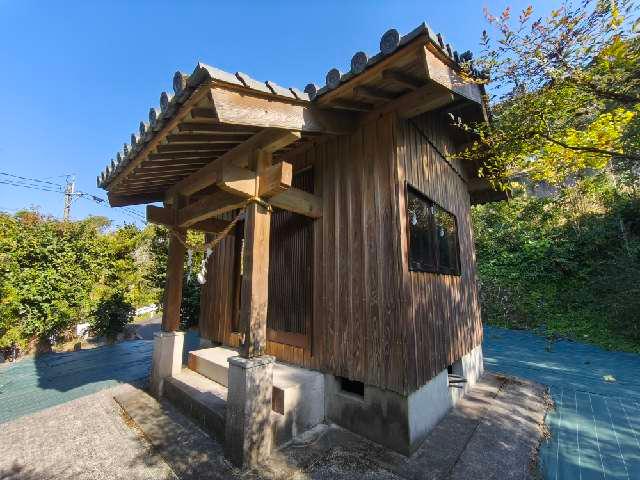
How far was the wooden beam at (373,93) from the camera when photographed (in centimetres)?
335

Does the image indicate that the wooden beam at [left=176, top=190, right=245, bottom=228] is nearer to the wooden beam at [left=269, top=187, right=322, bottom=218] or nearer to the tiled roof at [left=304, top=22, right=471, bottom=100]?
the wooden beam at [left=269, top=187, right=322, bottom=218]

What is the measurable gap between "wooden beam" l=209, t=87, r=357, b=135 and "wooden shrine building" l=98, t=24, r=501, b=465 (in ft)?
0.05

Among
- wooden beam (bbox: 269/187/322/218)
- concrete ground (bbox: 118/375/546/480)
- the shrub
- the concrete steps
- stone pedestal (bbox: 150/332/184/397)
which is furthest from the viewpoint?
the shrub

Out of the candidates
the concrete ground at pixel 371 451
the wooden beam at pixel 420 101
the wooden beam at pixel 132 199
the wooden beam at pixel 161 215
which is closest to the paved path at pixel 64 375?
the concrete ground at pixel 371 451

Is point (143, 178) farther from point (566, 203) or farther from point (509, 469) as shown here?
point (566, 203)

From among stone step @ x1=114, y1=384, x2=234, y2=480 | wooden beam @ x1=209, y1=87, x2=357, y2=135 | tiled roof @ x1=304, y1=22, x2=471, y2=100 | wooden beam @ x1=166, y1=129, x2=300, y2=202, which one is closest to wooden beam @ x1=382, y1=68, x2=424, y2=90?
tiled roof @ x1=304, y1=22, x2=471, y2=100

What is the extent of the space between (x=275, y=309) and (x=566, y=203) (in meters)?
Answer: 14.4

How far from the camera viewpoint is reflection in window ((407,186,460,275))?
13.1 ft

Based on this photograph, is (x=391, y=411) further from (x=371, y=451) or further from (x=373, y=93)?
(x=373, y=93)

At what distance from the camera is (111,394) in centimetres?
485

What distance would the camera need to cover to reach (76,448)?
3.33 m

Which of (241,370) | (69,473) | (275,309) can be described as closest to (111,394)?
(69,473)

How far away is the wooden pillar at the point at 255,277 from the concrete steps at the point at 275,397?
753 millimetres

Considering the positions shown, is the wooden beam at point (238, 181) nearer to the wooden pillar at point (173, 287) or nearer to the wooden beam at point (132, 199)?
the wooden pillar at point (173, 287)
